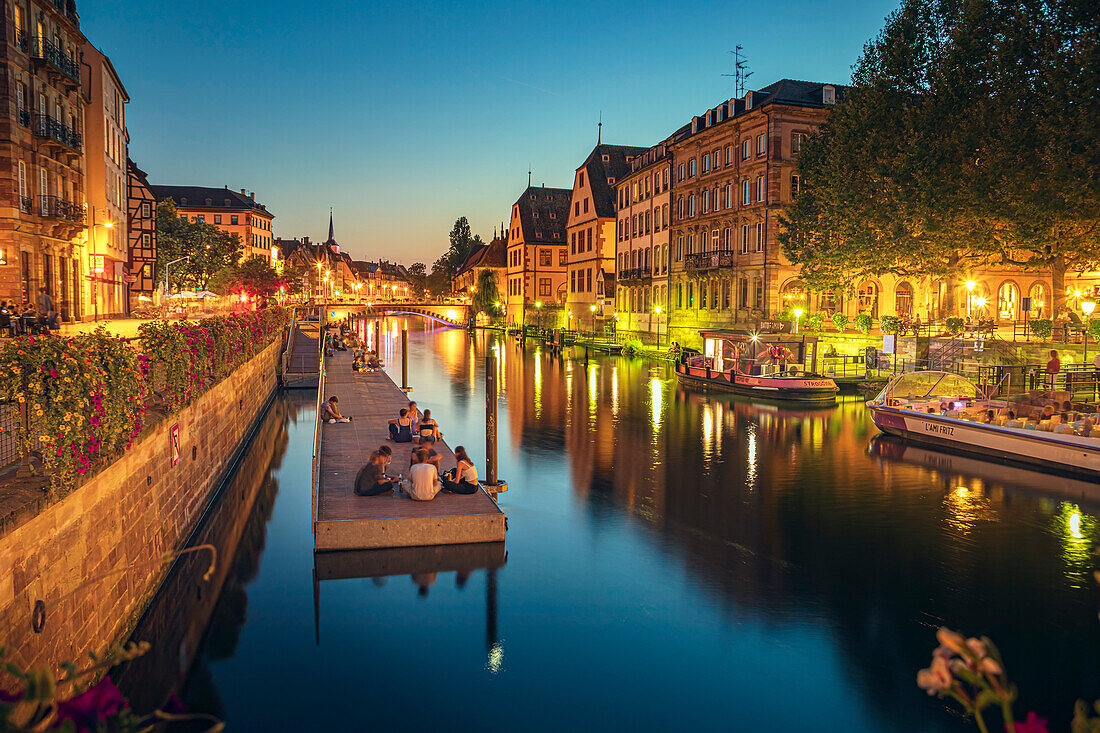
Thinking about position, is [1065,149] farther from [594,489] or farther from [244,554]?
[244,554]

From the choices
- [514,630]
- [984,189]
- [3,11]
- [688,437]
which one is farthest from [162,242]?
[514,630]

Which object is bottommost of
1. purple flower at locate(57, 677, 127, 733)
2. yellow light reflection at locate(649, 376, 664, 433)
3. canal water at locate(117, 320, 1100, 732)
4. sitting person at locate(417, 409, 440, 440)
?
canal water at locate(117, 320, 1100, 732)

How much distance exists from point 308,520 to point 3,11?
26910 millimetres

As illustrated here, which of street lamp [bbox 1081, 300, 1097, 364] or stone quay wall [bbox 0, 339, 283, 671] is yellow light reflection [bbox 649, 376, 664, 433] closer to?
street lamp [bbox 1081, 300, 1097, 364]

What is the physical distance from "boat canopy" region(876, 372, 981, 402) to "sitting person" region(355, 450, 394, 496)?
63.3ft

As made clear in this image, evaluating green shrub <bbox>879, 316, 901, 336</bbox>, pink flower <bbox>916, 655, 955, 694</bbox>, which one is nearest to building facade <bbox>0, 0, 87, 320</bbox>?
pink flower <bbox>916, 655, 955, 694</bbox>

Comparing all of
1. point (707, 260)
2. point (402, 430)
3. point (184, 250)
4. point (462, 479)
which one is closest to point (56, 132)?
point (402, 430)

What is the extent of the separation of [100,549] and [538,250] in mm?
93327

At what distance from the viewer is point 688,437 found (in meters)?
27.7

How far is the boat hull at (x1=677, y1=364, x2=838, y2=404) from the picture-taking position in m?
36.4

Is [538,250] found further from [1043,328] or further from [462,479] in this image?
[462,479]

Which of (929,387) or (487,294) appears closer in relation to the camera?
(929,387)

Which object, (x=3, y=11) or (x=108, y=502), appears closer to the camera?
(x=108, y=502)

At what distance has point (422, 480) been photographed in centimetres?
1478
